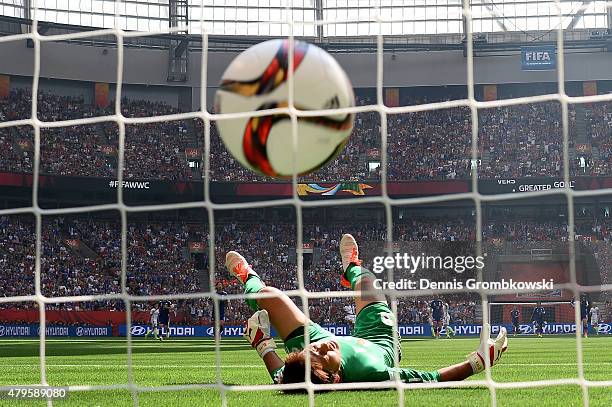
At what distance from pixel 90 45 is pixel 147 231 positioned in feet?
24.3

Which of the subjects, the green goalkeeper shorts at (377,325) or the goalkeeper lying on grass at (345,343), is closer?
the goalkeeper lying on grass at (345,343)

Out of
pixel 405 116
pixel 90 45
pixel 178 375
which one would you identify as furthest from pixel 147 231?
pixel 178 375

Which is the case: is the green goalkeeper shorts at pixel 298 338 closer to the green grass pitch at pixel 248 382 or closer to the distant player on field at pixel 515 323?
the green grass pitch at pixel 248 382

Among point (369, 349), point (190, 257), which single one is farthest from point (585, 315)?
point (369, 349)

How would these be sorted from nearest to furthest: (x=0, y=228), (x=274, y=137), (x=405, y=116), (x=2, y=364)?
(x=274, y=137), (x=2, y=364), (x=0, y=228), (x=405, y=116)

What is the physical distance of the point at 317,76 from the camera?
5184 millimetres

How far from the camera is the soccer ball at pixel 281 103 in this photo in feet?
16.9

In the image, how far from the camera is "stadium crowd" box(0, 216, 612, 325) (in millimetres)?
30344

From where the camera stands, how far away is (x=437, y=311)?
26.7 metres

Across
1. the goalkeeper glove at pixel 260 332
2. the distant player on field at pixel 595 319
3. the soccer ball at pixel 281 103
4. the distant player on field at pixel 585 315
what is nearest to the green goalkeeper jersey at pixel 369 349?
the goalkeeper glove at pixel 260 332

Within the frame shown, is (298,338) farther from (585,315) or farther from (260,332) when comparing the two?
(585,315)

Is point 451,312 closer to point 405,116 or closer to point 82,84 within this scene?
point 405,116

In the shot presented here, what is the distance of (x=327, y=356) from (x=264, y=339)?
108 centimetres

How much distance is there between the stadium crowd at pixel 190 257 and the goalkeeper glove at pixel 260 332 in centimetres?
2285
